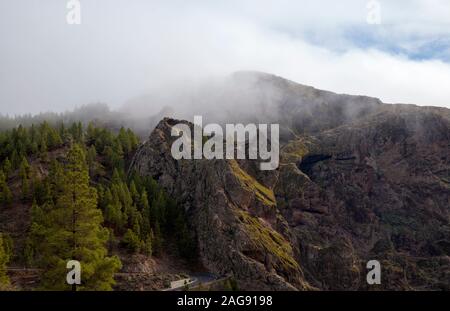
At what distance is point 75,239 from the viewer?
57.8 m

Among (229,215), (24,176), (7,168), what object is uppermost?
(7,168)

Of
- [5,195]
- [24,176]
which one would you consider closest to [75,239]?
[5,195]

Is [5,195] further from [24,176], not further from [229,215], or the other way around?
[229,215]

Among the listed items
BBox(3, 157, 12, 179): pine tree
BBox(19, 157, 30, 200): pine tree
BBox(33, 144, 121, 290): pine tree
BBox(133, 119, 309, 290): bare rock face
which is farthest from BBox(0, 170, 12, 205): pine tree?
BBox(33, 144, 121, 290): pine tree

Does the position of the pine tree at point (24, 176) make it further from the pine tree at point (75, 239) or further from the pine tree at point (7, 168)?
the pine tree at point (75, 239)

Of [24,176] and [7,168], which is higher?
[7,168]

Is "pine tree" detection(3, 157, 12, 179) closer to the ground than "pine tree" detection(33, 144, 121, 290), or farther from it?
farther from it

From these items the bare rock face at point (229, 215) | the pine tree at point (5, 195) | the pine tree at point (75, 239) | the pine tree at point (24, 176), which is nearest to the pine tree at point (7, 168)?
the pine tree at point (24, 176)

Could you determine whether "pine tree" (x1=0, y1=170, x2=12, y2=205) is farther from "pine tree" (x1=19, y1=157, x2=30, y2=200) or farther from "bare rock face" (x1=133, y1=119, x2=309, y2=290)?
"bare rock face" (x1=133, y1=119, x2=309, y2=290)

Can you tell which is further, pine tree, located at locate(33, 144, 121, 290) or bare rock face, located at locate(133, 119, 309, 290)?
bare rock face, located at locate(133, 119, 309, 290)

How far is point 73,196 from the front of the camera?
5891cm

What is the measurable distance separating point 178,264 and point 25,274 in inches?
1343

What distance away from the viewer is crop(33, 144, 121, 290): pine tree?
56812 mm
